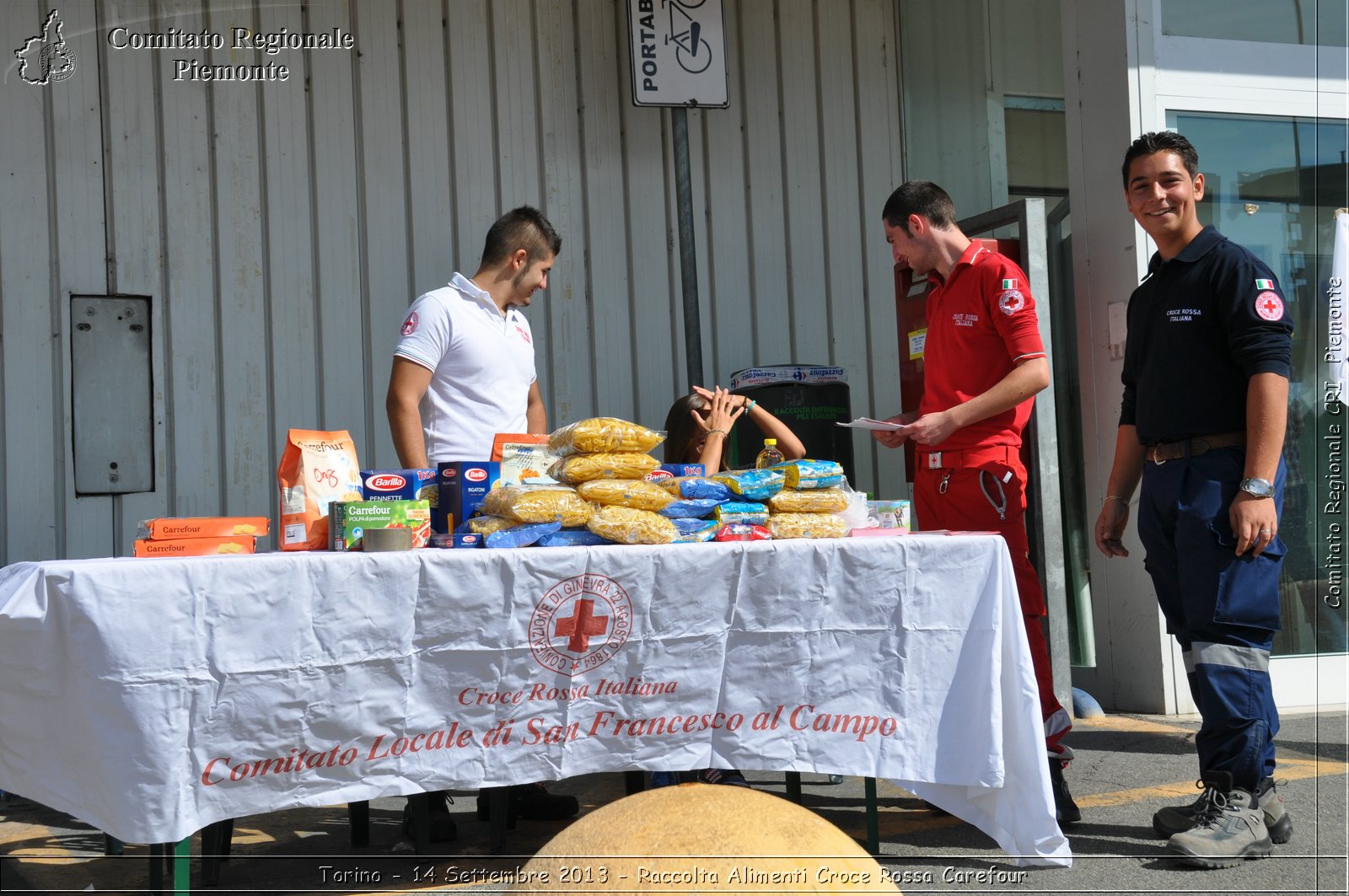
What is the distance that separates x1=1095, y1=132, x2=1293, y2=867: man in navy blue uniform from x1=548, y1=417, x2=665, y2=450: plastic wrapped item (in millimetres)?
1483

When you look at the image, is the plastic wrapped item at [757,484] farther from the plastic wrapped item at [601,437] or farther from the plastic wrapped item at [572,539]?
the plastic wrapped item at [572,539]

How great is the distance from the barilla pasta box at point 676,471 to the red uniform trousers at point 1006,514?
824 millimetres

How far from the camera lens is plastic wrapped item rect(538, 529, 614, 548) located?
2.84 metres

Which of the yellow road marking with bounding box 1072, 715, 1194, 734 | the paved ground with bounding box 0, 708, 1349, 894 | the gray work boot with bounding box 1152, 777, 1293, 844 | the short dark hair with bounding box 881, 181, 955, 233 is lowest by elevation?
the yellow road marking with bounding box 1072, 715, 1194, 734

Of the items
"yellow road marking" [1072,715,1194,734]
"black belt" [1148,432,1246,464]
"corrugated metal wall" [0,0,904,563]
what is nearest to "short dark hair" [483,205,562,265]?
"corrugated metal wall" [0,0,904,563]

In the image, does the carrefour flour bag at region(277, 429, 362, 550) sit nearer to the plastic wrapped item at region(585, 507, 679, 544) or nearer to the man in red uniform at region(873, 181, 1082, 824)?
the plastic wrapped item at region(585, 507, 679, 544)

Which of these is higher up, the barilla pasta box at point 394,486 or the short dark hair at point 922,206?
the short dark hair at point 922,206

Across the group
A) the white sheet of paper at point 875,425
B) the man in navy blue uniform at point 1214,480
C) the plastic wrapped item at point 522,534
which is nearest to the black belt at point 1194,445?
the man in navy blue uniform at point 1214,480

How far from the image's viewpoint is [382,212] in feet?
18.5

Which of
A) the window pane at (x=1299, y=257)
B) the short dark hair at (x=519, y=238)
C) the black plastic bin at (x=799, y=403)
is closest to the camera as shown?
the short dark hair at (x=519, y=238)

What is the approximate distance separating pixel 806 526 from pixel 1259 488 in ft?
3.93

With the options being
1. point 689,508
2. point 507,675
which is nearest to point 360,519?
point 507,675

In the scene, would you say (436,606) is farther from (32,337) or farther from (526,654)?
(32,337)

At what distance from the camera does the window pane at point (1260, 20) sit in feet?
16.9
